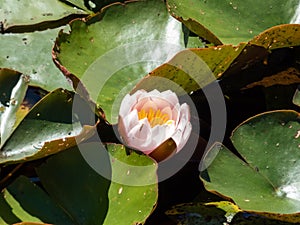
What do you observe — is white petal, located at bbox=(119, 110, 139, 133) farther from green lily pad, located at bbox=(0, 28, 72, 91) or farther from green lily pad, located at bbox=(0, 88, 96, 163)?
green lily pad, located at bbox=(0, 28, 72, 91)

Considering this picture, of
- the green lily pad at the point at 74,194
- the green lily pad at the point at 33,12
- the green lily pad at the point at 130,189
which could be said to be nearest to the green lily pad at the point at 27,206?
the green lily pad at the point at 74,194

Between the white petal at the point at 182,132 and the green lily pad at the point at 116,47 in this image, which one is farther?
the green lily pad at the point at 116,47

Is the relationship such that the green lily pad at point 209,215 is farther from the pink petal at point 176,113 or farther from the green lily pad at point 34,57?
the green lily pad at point 34,57

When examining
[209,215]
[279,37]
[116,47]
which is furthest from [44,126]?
[279,37]

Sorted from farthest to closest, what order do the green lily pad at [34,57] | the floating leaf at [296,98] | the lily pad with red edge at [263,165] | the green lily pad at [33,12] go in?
the green lily pad at [33,12] < the green lily pad at [34,57] < the floating leaf at [296,98] < the lily pad with red edge at [263,165]

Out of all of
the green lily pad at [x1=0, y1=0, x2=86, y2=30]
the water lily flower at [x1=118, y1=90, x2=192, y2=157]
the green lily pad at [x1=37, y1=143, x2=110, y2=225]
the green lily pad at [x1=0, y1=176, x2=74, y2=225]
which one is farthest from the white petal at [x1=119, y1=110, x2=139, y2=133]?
the green lily pad at [x1=0, y1=0, x2=86, y2=30]

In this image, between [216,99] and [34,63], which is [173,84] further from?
[34,63]
